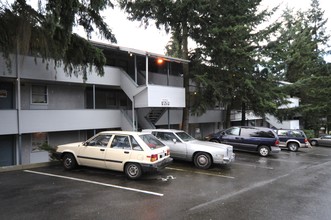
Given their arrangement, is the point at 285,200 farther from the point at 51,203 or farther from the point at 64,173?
the point at 64,173

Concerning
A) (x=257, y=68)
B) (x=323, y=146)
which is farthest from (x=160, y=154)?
(x=323, y=146)

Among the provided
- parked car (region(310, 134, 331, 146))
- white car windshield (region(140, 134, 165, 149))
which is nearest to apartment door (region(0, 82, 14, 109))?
white car windshield (region(140, 134, 165, 149))

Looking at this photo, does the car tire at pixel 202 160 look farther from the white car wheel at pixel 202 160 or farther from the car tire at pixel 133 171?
the car tire at pixel 133 171

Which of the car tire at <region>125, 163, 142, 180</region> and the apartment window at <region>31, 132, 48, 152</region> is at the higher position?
the apartment window at <region>31, 132, 48, 152</region>

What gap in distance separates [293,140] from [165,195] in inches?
631

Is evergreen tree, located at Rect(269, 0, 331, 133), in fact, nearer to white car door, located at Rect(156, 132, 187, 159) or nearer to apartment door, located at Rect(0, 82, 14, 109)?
white car door, located at Rect(156, 132, 187, 159)

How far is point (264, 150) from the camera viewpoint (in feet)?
50.1

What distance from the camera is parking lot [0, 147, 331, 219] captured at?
18.5 feet

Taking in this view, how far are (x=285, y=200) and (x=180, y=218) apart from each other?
3.30m

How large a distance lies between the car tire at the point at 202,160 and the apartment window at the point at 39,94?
31.2 ft

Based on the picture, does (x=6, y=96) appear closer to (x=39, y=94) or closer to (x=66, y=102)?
(x=39, y=94)

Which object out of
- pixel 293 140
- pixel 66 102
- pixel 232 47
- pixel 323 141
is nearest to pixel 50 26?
pixel 66 102

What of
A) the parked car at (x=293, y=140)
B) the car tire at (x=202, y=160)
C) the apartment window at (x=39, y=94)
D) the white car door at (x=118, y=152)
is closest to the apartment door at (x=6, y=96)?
the apartment window at (x=39, y=94)

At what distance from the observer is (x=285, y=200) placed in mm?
6812
